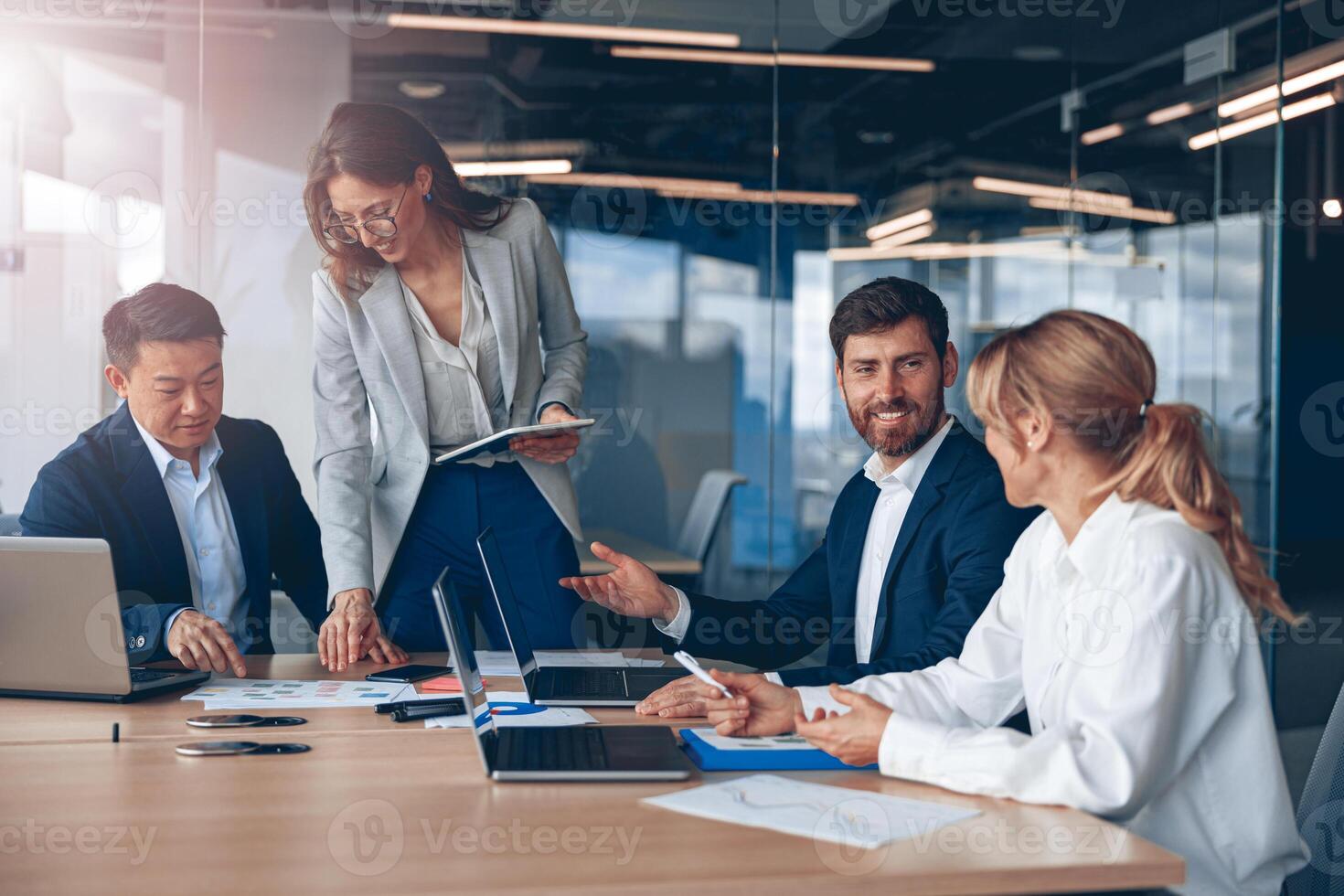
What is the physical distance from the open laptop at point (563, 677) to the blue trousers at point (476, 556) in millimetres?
365

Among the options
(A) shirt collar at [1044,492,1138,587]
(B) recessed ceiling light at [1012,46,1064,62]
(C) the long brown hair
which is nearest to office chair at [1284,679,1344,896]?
(A) shirt collar at [1044,492,1138,587]

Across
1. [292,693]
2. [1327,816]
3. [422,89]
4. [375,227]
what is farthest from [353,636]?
[422,89]

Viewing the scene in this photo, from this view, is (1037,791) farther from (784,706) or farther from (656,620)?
(656,620)

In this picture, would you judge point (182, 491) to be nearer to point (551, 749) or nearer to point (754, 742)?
point (551, 749)

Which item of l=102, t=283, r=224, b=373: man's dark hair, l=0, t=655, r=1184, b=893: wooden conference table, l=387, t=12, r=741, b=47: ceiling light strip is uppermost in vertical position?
l=387, t=12, r=741, b=47: ceiling light strip

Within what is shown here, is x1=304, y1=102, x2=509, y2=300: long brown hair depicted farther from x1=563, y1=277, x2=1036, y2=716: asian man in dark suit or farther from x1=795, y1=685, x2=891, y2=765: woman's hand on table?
x1=795, y1=685, x2=891, y2=765: woman's hand on table

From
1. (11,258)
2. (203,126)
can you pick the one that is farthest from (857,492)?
(11,258)

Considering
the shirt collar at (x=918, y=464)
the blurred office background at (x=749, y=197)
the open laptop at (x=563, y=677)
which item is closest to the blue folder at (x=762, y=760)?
the open laptop at (x=563, y=677)

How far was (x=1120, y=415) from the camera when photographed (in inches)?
64.7

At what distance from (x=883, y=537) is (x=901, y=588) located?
21 centimetres

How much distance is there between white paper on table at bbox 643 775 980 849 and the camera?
4.38 feet

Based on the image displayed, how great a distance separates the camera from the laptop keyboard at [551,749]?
5.14 feet

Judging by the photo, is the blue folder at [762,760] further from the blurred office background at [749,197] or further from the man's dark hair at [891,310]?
the blurred office background at [749,197]

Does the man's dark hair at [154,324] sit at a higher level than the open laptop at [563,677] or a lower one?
higher
